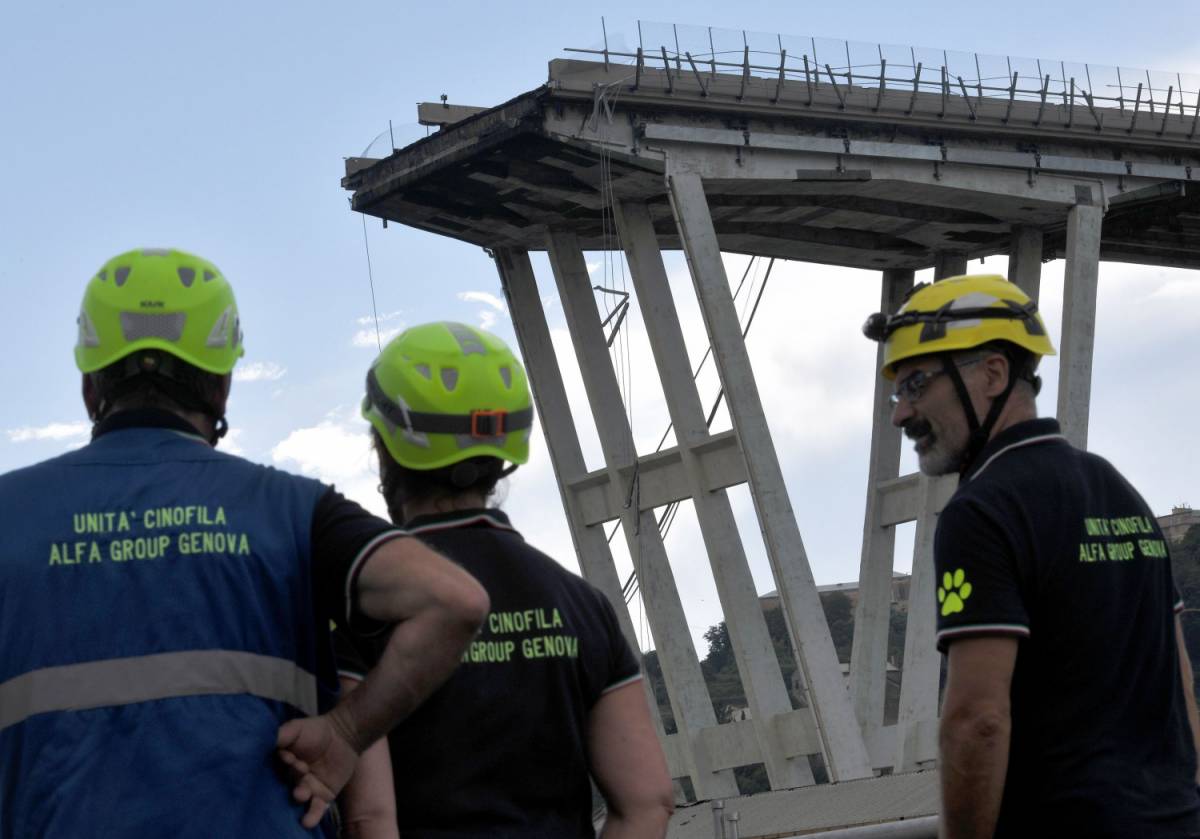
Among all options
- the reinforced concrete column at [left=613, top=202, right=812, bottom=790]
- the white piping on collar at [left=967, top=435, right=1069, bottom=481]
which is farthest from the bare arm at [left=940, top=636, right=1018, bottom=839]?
the reinforced concrete column at [left=613, top=202, right=812, bottom=790]

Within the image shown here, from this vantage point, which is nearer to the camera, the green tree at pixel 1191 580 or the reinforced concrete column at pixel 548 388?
the reinforced concrete column at pixel 548 388

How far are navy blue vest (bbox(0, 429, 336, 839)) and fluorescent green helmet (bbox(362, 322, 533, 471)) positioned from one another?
0.57m

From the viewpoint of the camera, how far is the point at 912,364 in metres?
5.02

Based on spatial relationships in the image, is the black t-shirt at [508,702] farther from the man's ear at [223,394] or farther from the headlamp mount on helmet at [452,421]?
the man's ear at [223,394]

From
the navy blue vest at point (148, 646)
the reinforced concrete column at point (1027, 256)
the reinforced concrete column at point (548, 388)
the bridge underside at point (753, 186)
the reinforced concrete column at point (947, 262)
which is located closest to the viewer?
the navy blue vest at point (148, 646)

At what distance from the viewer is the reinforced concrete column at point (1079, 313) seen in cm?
3516

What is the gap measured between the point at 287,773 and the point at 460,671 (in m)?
0.60

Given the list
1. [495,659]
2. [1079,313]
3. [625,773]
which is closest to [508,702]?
[495,659]

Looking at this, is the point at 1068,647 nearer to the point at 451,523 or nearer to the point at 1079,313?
the point at 451,523

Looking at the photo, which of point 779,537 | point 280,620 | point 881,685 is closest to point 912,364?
point 280,620

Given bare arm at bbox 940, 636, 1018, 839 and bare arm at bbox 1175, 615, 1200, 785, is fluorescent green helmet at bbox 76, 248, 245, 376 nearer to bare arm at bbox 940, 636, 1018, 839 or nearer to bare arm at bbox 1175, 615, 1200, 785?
bare arm at bbox 940, 636, 1018, 839

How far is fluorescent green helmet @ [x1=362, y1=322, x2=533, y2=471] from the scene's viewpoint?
4.42m

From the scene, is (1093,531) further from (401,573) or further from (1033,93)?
(1033,93)

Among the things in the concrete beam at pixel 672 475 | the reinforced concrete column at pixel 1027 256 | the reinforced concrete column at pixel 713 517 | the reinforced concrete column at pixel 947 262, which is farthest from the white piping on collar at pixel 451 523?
the reinforced concrete column at pixel 947 262
